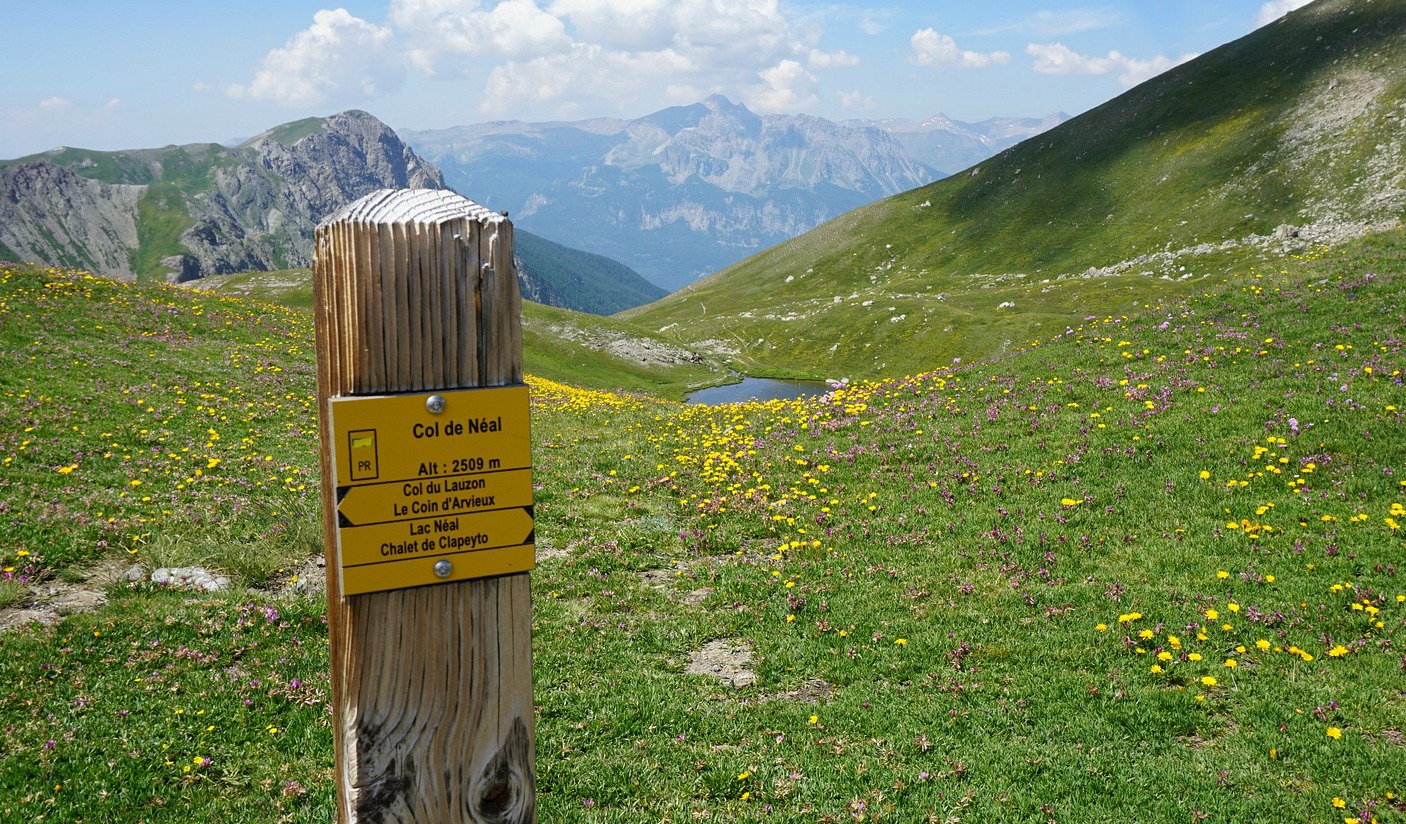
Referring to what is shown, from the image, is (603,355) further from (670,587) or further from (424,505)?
(424,505)

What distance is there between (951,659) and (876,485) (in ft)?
22.9

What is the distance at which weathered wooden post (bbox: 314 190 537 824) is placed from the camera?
3089 millimetres

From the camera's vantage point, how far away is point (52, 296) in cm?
3006

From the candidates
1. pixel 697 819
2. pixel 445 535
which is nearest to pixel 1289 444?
pixel 697 819

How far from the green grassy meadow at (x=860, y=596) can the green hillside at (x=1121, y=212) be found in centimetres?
7440

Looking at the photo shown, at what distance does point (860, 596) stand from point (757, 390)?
90.0 metres

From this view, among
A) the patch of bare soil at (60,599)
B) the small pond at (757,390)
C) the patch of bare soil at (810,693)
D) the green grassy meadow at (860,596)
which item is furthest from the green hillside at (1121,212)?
the patch of bare soil at (60,599)

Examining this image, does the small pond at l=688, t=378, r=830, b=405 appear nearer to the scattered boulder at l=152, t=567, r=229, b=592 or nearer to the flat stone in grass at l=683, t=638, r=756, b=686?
the scattered boulder at l=152, t=567, r=229, b=592

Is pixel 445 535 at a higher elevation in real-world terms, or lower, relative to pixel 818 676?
higher

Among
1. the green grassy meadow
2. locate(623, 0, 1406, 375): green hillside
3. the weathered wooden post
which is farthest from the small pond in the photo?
the weathered wooden post

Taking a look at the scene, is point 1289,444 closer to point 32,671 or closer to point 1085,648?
point 1085,648

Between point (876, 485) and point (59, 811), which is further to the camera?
point (876, 485)

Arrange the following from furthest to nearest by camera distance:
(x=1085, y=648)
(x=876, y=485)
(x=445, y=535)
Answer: (x=876, y=485) → (x=1085, y=648) → (x=445, y=535)

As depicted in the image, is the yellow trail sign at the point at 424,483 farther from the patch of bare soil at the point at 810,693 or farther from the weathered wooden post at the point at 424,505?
the patch of bare soil at the point at 810,693
